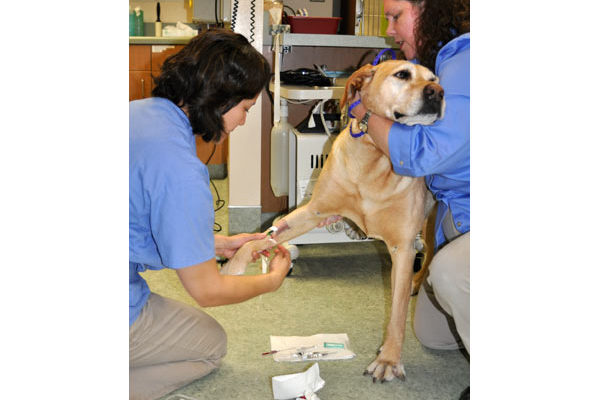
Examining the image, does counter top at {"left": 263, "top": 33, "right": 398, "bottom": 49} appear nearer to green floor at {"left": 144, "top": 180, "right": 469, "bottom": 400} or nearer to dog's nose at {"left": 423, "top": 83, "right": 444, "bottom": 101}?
green floor at {"left": 144, "top": 180, "right": 469, "bottom": 400}

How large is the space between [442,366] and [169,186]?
105cm

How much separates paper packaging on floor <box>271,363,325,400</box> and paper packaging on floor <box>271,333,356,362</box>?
22 centimetres

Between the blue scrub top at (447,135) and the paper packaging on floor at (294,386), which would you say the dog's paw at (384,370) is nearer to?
the paper packaging on floor at (294,386)

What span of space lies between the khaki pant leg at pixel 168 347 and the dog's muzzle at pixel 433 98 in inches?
33.2

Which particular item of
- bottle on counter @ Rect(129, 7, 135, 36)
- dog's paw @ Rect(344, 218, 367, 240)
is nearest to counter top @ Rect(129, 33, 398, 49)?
dog's paw @ Rect(344, 218, 367, 240)

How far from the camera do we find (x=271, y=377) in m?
1.65

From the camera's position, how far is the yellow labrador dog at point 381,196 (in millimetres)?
1556

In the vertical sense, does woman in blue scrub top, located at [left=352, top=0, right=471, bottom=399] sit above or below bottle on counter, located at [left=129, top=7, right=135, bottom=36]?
below

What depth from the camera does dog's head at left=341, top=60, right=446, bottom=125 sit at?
1445mm

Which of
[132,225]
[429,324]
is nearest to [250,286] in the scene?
[132,225]

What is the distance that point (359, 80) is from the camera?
165cm

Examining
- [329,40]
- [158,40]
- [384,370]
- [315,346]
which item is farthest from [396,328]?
[158,40]

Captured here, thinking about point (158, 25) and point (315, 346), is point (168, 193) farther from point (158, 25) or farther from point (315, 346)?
point (158, 25)

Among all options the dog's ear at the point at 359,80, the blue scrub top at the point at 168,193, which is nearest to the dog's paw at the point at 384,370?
the blue scrub top at the point at 168,193
